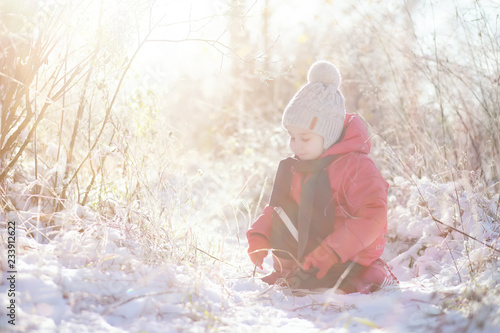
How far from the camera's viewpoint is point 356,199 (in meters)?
2.52

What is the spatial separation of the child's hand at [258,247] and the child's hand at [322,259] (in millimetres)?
326

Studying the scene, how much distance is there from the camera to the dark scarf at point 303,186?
8.29ft

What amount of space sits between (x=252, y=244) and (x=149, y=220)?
0.65m

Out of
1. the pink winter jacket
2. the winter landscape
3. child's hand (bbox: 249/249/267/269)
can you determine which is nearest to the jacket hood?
the pink winter jacket

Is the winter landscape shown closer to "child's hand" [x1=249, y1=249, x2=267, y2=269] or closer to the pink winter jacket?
"child's hand" [x1=249, y1=249, x2=267, y2=269]

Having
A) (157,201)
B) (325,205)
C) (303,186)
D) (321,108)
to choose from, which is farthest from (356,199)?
(157,201)

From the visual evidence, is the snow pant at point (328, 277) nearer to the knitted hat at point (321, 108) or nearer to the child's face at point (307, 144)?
the child's face at point (307, 144)

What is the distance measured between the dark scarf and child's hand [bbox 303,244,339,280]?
0.29 feet

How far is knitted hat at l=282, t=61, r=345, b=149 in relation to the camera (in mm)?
2646

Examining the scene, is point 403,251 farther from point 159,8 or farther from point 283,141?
point 283,141

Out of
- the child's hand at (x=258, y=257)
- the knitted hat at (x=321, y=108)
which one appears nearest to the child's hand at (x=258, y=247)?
the child's hand at (x=258, y=257)

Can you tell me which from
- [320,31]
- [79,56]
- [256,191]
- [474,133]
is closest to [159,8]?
[79,56]

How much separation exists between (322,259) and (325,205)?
0.30 meters

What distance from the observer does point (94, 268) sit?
6.25ft
